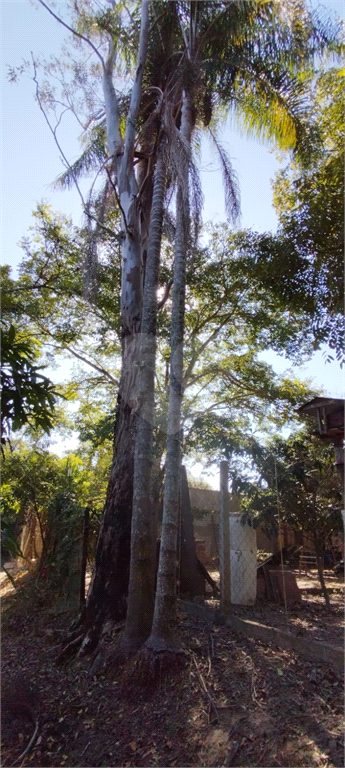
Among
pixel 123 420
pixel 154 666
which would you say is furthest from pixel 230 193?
pixel 154 666

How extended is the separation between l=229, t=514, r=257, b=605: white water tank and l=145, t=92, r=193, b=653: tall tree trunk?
2.41 meters

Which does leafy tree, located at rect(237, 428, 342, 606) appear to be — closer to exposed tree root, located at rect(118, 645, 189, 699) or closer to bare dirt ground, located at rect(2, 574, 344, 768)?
bare dirt ground, located at rect(2, 574, 344, 768)

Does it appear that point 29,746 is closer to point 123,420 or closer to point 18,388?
point 18,388

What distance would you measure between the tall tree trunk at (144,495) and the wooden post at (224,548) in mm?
752

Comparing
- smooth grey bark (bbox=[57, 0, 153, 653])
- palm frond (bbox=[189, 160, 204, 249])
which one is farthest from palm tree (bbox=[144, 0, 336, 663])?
smooth grey bark (bbox=[57, 0, 153, 653])

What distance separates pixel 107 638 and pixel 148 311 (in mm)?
3269

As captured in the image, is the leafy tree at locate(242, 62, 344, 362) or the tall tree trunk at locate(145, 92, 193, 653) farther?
the leafy tree at locate(242, 62, 344, 362)

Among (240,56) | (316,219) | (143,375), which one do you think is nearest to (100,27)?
(240,56)

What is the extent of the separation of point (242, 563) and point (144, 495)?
245 centimetres

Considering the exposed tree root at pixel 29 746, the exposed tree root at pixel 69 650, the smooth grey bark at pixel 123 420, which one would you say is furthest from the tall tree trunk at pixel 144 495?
the exposed tree root at pixel 29 746

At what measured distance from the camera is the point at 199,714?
3.12m

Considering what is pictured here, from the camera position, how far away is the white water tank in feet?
19.5

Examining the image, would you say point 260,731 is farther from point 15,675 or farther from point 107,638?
point 15,675

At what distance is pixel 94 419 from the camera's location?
1155cm
